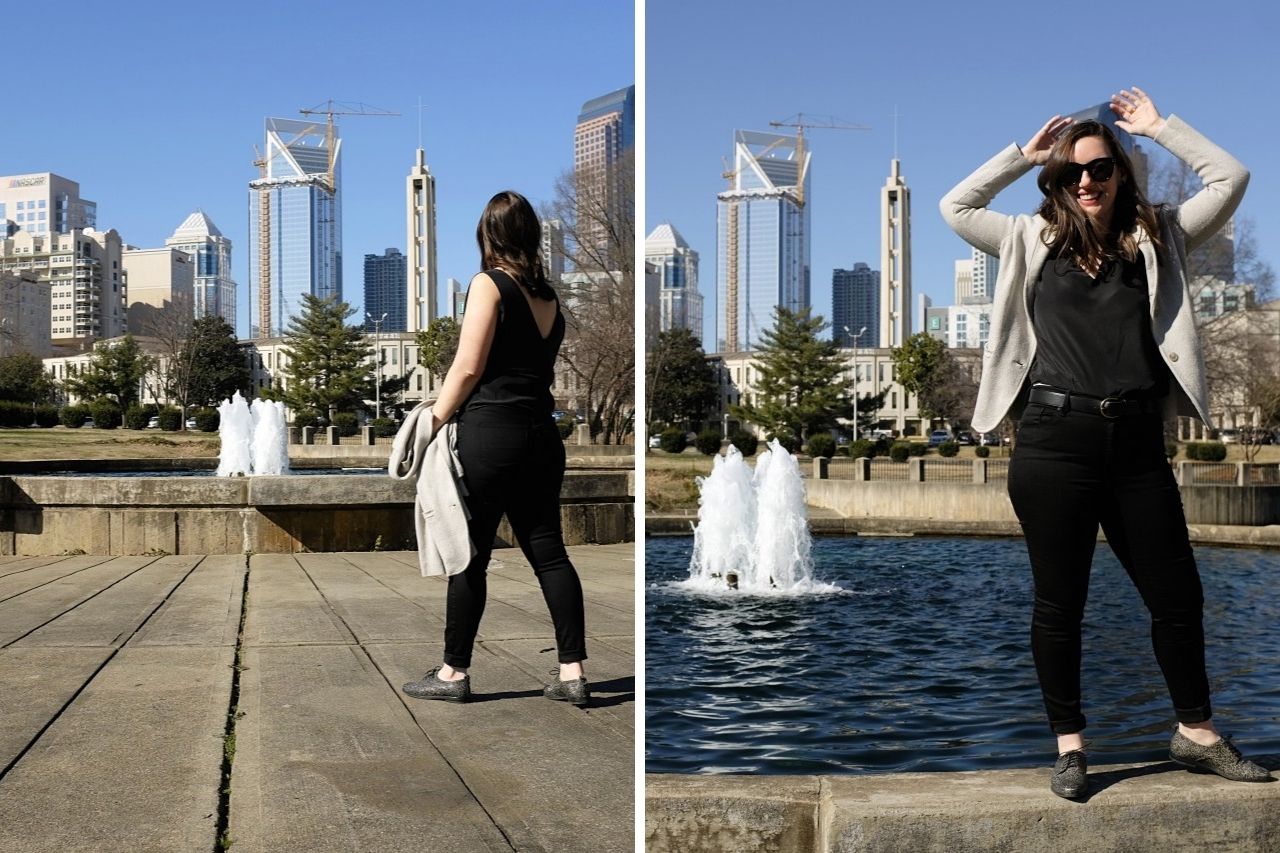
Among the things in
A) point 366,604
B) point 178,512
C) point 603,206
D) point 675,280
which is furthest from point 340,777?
point 675,280

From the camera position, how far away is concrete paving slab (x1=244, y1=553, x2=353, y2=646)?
509 centimetres

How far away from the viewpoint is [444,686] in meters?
3.87

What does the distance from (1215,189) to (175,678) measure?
342cm

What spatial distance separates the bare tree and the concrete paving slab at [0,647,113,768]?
33.3m

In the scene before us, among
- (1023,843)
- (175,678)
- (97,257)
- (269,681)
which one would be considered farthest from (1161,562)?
(97,257)

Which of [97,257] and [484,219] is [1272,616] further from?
[97,257]

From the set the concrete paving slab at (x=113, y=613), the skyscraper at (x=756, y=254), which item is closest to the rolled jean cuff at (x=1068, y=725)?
the concrete paving slab at (x=113, y=613)

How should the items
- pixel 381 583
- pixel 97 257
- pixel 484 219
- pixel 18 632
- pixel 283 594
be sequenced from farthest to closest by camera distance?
1. pixel 97 257
2. pixel 381 583
3. pixel 283 594
4. pixel 18 632
5. pixel 484 219

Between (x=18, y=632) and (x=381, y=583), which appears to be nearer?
(x=18, y=632)

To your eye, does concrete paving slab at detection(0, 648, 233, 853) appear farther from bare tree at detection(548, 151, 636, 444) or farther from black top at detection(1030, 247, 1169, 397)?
bare tree at detection(548, 151, 636, 444)

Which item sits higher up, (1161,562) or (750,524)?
(1161,562)

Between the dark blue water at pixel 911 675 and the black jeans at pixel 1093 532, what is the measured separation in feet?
4.71

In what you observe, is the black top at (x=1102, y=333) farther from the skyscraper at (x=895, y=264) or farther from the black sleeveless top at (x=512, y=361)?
the skyscraper at (x=895, y=264)

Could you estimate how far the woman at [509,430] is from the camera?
147 inches
